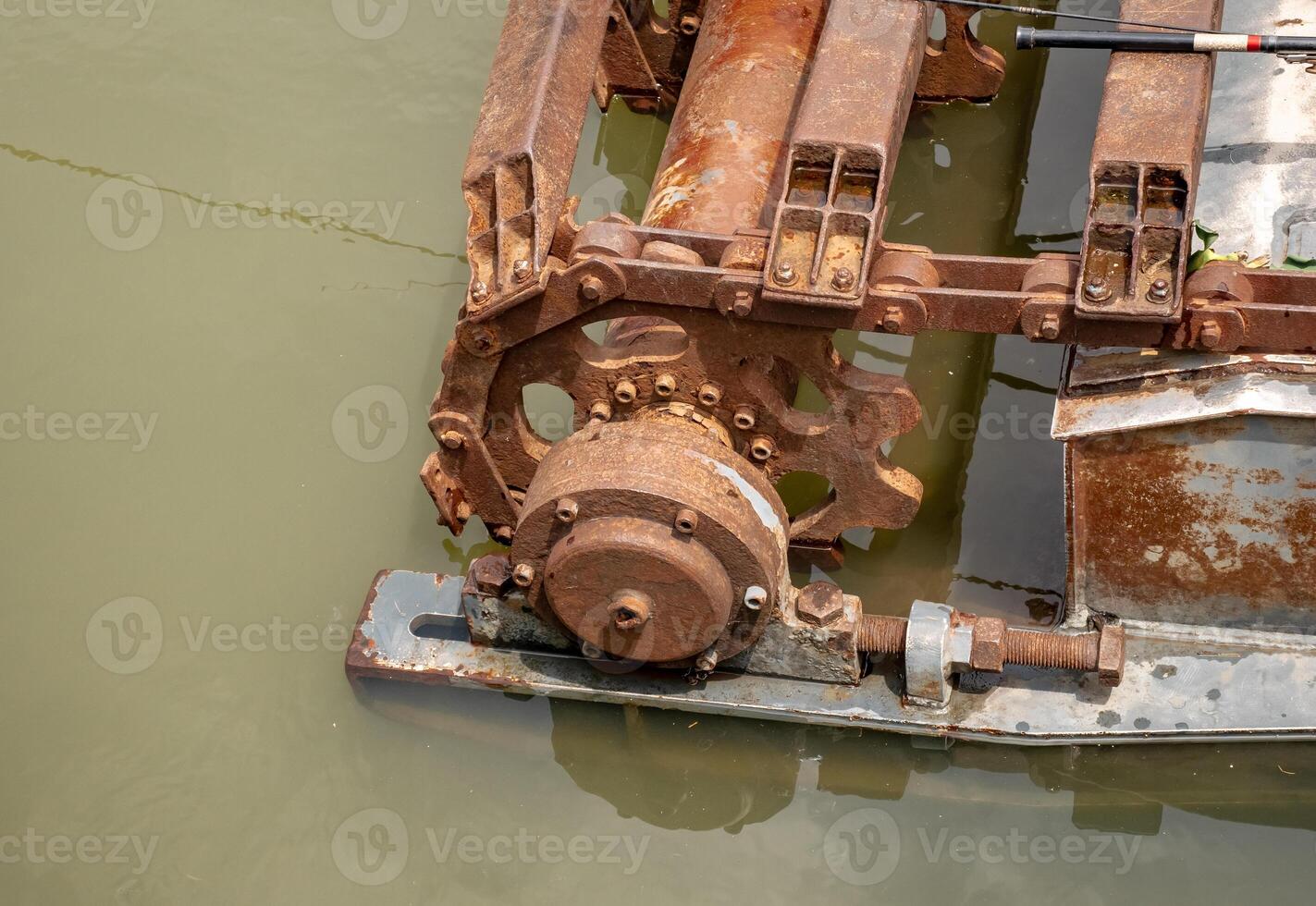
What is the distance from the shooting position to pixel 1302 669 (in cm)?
412

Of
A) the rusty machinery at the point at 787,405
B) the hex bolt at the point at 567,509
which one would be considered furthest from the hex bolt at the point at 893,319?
the hex bolt at the point at 567,509

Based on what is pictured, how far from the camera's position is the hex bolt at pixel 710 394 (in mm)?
4129

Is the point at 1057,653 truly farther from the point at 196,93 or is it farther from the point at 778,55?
the point at 196,93

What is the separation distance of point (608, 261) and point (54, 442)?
2.62 metres

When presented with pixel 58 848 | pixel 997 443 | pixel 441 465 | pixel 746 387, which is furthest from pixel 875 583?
A: pixel 58 848

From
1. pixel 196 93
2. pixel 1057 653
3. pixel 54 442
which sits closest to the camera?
pixel 1057 653

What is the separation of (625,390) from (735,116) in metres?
1.02

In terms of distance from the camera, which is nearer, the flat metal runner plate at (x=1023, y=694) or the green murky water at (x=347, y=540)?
the flat metal runner plate at (x=1023, y=694)

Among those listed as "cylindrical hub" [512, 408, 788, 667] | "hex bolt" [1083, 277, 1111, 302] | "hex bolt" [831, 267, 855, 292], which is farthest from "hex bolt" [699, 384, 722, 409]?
"hex bolt" [1083, 277, 1111, 302]

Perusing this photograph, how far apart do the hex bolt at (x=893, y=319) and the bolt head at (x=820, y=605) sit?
0.71 metres

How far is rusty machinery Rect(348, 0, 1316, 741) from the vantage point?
3779mm

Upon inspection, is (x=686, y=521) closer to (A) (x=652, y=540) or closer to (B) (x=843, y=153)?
(A) (x=652, y=540)

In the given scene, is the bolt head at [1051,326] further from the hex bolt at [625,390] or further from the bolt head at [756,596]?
the hex bolt at [625,390]

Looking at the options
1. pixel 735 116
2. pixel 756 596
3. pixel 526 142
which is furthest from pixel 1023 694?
pixel 526 142
